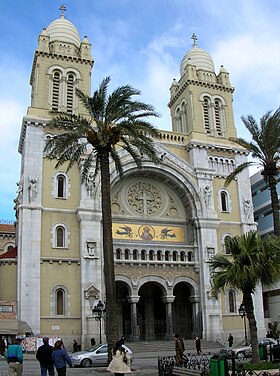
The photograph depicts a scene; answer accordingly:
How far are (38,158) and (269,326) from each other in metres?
27.5

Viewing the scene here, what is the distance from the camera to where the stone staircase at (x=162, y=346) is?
34.6 metres

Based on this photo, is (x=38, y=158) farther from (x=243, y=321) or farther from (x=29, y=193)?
(x=243, y=321)

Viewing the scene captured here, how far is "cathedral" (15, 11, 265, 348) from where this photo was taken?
117ft

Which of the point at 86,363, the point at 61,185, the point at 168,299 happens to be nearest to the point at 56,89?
the point at 61,185

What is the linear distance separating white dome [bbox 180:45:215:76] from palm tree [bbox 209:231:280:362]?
3291 cm

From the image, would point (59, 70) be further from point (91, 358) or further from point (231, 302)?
point (91, 358)

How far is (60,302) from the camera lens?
36.0 m

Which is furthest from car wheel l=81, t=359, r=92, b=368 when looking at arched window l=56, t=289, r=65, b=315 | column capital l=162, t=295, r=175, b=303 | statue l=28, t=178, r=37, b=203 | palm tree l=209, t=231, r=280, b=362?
statue l=28, t=178, r=37, b=203

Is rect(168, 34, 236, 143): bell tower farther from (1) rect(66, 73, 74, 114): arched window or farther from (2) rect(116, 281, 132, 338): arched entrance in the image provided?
(2) rect(116, 281, 132, 338): arched entrance

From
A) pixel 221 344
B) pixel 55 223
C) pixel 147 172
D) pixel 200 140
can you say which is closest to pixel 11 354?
pixel 55 223

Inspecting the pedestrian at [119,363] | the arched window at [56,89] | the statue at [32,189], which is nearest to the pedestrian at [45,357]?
the pedestrian at [119,363]

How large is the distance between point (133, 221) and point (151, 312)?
8.17m

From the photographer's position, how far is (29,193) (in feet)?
121

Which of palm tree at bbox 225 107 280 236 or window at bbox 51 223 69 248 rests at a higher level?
palm tree at bbox 225 107 280 236
